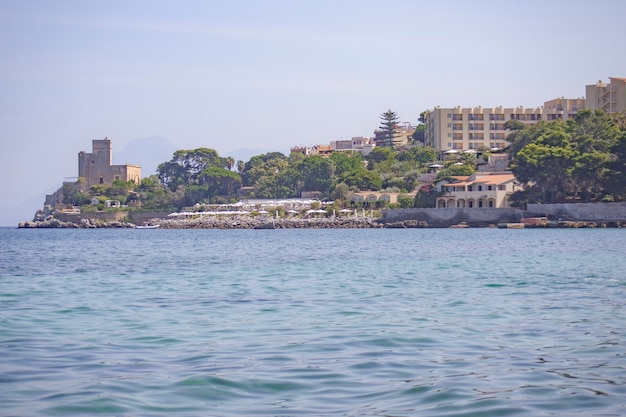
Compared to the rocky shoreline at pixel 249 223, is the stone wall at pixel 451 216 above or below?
above

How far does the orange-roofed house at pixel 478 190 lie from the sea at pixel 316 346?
5290 cm

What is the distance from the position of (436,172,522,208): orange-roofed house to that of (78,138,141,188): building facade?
61301 millimetres

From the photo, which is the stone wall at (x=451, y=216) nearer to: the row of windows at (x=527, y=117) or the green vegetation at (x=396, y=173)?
the green vegetation at (x=396, y=173)

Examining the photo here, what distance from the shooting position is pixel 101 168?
127 meters

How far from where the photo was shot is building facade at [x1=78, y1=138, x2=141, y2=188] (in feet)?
413

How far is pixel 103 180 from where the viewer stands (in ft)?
413

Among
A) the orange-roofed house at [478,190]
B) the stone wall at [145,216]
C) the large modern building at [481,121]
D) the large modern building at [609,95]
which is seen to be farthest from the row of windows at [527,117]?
the stone wall at [145,216]

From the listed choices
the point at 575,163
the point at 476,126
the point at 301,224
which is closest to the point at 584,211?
the point at 575,163

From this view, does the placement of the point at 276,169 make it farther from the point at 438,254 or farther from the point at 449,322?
the point at 449,322

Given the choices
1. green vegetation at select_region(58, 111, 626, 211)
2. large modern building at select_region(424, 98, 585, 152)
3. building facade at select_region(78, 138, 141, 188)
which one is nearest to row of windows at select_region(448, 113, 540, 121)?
large modern building at select_region(424, 98, 585, 152)

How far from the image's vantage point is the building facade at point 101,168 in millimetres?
125812

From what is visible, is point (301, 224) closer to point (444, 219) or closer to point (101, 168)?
point (444, 219)

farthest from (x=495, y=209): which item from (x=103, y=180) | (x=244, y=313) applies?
(x=103, y=180)

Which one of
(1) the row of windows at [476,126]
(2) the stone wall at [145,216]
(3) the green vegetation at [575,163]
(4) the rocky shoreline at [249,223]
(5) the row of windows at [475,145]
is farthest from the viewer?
(1) the row of windows at [476,126]
